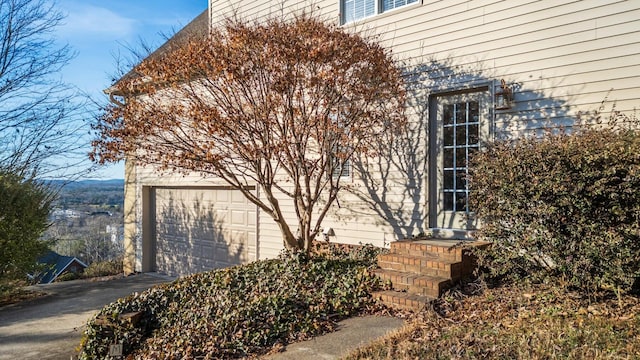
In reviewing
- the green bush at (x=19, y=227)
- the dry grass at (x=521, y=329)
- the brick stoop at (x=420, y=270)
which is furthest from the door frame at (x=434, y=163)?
the green bush at (x=19, y=227)

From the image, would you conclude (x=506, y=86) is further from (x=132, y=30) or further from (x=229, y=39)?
(x=132, y=30)

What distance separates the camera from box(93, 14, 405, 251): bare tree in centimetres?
602

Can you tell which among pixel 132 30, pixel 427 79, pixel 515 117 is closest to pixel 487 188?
pixel 515 117

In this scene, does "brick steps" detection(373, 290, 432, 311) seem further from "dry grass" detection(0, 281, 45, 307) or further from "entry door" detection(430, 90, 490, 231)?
"dry grass" detection(0, 281, 45, 307)

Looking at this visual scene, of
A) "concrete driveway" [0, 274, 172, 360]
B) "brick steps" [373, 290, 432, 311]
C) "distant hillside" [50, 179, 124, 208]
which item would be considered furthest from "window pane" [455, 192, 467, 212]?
"distant hillside" [50, 179, 124, 208]

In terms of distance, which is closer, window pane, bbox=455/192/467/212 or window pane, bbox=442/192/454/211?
window pane, bbox=455/192/467/212

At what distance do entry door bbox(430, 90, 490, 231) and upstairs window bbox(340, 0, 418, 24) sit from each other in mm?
1795

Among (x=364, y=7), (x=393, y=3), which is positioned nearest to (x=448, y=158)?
(x=393, y=3)

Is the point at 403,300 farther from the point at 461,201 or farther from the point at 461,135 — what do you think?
the point at 461,135

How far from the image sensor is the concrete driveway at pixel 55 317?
558cm

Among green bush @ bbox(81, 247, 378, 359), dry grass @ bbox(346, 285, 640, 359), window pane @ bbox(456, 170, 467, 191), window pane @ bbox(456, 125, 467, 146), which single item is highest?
window pane @ bbox(456, 125, 467, 146)

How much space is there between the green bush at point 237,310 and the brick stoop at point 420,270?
0.93 feet

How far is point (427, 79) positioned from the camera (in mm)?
6797

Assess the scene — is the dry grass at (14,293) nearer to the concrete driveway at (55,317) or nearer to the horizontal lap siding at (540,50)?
the concrete driveway at (55,317)
